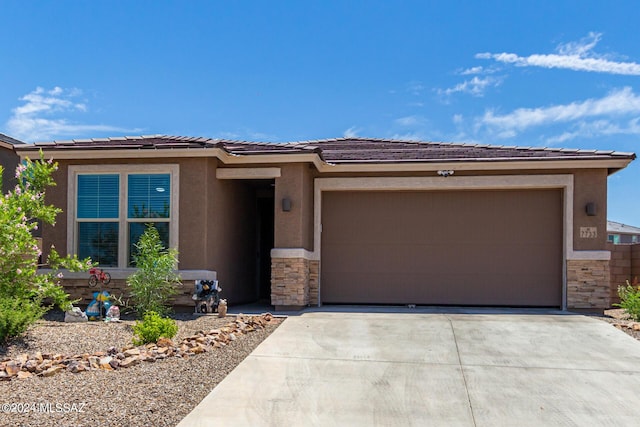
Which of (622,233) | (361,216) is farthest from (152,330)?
(622,233)

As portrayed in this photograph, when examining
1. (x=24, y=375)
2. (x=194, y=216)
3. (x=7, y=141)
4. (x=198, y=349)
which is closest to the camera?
(x=24, y=375)

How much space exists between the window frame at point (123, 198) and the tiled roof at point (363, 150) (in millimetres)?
417

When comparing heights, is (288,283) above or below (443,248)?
below

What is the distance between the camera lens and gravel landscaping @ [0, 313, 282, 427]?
16.1 feet

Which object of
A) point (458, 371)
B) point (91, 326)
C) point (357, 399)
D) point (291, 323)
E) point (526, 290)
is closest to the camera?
point (357, 399)

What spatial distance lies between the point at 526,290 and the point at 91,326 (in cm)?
838

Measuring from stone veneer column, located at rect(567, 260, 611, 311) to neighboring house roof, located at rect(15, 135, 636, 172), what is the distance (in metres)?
2.01

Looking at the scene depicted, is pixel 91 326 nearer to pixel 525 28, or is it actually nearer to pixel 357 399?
pixel 357 399

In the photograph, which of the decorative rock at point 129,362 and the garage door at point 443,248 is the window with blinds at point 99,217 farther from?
the decorative rock at point 129,362

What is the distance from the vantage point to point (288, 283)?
11.1 metres

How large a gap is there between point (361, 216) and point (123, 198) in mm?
4885

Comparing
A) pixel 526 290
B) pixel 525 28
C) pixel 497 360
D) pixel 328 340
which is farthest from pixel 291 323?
pixel 525 28

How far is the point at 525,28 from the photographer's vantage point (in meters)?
12.3

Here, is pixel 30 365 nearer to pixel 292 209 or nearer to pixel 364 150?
pixel 292 209
